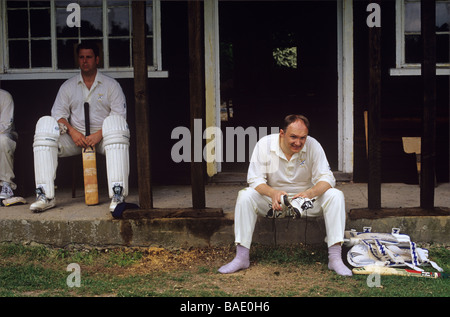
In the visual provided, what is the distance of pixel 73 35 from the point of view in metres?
6.17

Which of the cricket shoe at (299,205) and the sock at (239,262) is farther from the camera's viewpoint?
the sock at (239,262)

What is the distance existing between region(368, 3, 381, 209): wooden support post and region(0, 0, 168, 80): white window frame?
7.93ft

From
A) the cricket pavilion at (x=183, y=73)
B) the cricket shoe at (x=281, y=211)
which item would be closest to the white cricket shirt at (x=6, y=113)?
the cricket pavilion at (x=183, y=73)

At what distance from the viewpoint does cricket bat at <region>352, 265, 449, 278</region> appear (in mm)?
4096

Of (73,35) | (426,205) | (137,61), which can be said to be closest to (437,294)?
(426,205)

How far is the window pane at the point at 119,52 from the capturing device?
612 centimetres

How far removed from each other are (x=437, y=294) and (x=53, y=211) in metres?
3.33

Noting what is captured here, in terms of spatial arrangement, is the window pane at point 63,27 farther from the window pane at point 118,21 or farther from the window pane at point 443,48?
the window pane at point 443,48

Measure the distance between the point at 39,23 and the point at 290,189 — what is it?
3.57 metres

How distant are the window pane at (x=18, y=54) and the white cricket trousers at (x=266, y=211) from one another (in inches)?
131

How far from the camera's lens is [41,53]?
6.19 m

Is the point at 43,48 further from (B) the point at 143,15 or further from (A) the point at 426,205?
(A) the point at 426,205

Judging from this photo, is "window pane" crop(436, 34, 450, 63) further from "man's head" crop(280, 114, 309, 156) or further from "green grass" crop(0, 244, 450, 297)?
"man's head" crop(280, 114, 309, 156)

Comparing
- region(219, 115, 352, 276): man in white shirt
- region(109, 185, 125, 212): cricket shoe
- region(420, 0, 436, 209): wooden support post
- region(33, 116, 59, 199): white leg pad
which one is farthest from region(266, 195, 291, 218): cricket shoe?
region(33, 116, 59, 199): white leg pad
